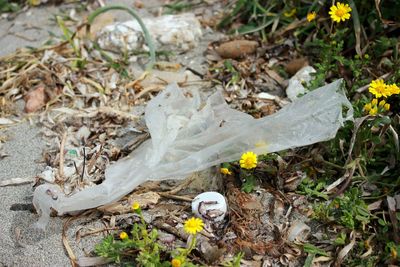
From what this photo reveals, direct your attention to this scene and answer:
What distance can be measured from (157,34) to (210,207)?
54.0 inches

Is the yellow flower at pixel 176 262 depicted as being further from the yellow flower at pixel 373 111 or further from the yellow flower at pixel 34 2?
the yellow flower at pixel 34 2

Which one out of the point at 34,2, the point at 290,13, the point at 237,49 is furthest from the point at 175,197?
the point at 34,2

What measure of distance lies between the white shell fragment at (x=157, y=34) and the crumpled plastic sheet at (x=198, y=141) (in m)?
0.84

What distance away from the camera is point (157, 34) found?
3.16 metres

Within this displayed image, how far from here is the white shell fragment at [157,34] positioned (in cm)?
310

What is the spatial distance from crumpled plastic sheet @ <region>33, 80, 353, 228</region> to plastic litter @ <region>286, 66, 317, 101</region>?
1.18 ft

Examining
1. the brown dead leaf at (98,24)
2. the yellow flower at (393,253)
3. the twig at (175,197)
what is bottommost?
the yellow flower at (393,253)

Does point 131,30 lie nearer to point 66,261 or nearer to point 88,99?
point 88,99

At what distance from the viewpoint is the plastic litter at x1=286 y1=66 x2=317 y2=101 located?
2707 mm

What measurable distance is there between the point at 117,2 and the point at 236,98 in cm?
130

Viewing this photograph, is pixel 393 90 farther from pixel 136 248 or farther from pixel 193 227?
pixel 136 248

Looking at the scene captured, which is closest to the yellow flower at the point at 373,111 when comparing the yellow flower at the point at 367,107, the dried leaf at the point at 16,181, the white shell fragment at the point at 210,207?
the yellow flower at the point at 367,107

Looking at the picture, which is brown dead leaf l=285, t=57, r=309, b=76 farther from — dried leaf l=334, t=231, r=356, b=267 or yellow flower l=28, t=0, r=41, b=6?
yellow flower l=28, t=0, r=41, b=6

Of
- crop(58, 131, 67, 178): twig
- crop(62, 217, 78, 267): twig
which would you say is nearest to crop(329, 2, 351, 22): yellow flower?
crop(58, 131, 67, 178): twig
